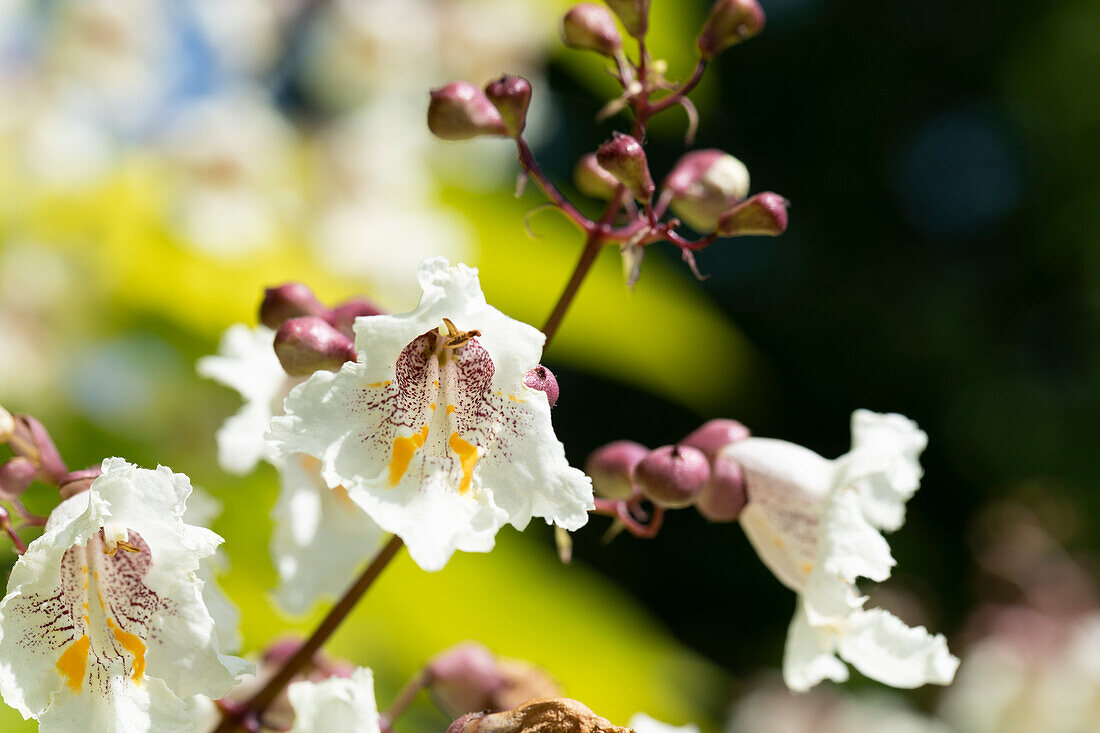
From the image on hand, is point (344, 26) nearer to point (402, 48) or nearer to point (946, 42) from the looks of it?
point (402, 48)

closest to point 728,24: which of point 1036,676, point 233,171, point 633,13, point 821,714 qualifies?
point 633,13

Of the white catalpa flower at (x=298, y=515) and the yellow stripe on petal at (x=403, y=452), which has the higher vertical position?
the yellow stripe on petal at (x=403, y=452)

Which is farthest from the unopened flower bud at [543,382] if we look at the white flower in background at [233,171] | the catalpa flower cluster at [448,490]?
the white flower in background at [233,171]

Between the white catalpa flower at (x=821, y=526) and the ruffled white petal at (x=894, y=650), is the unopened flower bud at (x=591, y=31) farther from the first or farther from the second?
the ruffled white petal at (x=894, y=650)

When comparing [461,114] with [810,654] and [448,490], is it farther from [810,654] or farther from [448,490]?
[810,654]

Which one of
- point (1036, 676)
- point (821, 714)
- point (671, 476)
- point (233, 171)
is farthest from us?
point (821, 714)

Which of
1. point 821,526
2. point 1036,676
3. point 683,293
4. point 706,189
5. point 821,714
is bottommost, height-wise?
point 821,714
